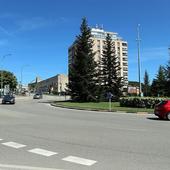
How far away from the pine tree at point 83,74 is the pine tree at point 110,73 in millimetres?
5024

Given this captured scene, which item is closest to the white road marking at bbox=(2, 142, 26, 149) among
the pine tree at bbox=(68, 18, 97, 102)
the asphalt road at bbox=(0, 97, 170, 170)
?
the asphalt road at bbox=(0, 97, 170, 170)

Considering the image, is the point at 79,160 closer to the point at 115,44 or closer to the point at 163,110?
the point at 163,110

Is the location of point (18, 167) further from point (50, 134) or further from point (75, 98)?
point (75, 98)

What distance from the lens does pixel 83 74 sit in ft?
192

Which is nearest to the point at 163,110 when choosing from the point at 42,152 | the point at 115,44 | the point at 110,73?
the point at 42,152

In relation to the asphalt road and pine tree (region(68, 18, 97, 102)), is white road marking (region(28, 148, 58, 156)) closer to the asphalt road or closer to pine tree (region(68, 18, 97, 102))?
the asphalt road

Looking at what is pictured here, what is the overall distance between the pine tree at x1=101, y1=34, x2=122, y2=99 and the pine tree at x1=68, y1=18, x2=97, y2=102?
502 centimetres

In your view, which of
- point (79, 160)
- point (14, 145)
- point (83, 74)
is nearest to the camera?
point (79, 160)

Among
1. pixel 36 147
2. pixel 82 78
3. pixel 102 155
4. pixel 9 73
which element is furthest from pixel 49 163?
pixel 9 73

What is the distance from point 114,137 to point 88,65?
46.2m

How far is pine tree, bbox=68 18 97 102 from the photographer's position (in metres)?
57.7

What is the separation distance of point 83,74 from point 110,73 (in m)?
8.73

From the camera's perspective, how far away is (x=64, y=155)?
937 centimetres

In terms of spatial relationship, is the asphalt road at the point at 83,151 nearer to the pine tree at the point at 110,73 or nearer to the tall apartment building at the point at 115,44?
the pine tree at the point at 110,73
